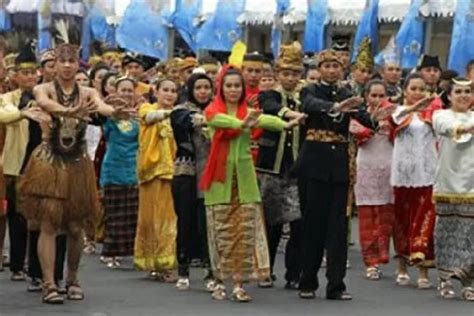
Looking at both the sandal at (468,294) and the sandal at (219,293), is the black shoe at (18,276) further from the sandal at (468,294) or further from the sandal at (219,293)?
the sandal at (468,294)

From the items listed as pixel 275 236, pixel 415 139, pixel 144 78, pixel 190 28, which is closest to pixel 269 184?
pixel 275 236

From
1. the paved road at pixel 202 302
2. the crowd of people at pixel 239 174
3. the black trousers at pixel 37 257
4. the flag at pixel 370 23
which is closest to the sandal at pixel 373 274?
the crowd of people at pixel 239 174

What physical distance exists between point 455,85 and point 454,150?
510 millimetres

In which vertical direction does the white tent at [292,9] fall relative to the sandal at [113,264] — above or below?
above

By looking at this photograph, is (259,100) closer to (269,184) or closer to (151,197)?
(269,184)

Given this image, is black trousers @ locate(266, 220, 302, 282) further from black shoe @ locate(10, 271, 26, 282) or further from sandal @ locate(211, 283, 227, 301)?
black shoe @ locate(10, 271, 26, 282)

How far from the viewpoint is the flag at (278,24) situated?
24438 mm

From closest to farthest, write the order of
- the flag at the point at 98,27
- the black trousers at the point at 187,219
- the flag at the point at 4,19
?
the black trousers at the point at 187,219 < the flag at the point at 98,27 < the flag at the point at 4,19

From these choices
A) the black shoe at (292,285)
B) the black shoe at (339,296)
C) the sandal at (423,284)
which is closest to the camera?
the black shoe at (339,296)

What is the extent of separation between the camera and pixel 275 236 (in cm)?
1159

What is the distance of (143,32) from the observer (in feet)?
72.2

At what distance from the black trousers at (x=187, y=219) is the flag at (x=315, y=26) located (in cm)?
1203

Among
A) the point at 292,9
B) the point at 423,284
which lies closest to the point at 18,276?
the point at 423,284

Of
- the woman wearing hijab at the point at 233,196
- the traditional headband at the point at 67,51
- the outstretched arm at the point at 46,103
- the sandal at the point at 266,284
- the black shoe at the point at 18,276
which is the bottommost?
the black shoe at the point at 18,276
